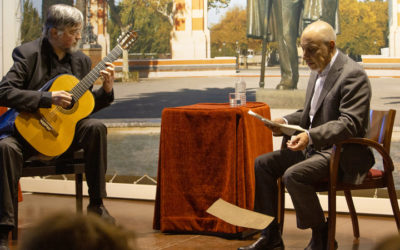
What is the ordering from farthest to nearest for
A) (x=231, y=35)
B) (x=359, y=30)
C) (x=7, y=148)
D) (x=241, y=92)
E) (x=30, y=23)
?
(x=30, y=23), (x=231, y=35), (x=359, y=30), (x=241, y=92), (x=7, y=148)

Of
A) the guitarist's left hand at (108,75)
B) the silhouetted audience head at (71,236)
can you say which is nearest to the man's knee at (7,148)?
the guitarist's left hand at (108,75)

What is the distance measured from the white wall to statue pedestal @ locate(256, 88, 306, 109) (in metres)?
2.44

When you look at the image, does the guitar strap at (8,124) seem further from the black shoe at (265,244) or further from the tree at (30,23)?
the tree at (30,23)

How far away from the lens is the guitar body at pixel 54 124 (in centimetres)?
339

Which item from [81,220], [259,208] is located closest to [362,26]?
[259,208]

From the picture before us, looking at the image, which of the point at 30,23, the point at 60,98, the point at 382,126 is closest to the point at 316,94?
the point at 382,126

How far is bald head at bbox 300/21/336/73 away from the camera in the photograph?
3021 millimetres

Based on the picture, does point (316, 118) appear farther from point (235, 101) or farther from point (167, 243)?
point (167, 243)

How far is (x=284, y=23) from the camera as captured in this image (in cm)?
450

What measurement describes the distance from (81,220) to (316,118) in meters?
2.42

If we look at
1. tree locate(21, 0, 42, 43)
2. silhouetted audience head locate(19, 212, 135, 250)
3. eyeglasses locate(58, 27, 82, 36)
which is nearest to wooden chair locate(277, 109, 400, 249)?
eyeglasses locate(58, 27, 82, 36)

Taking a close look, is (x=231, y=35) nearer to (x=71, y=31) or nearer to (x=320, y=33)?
(x=71, y=31)

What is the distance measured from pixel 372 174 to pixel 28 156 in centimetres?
192

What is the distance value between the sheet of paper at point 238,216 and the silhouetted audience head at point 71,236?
7.32 ft
